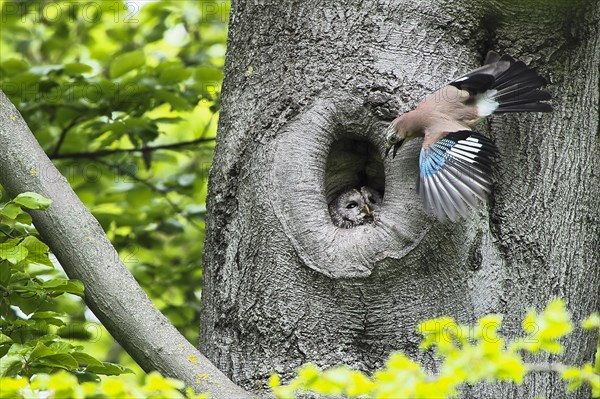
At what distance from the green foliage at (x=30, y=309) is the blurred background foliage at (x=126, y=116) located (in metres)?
0.07

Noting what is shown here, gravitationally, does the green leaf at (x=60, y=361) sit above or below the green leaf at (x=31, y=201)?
below

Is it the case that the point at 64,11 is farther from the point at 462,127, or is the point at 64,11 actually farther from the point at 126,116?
the point at 462,127

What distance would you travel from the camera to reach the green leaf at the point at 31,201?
189cm

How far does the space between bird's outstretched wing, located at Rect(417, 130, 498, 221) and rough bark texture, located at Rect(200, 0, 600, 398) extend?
54 millimetres

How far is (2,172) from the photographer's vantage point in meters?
2.03

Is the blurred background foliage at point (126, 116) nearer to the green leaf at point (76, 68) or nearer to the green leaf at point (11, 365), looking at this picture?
the green leaf at point (76, 68)

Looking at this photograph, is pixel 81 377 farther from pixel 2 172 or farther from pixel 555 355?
pixel 555 355

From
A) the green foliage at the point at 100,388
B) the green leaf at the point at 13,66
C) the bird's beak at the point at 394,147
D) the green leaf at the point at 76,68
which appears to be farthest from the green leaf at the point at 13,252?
the green leaf at the point at 13,66

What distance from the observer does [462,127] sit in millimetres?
2199

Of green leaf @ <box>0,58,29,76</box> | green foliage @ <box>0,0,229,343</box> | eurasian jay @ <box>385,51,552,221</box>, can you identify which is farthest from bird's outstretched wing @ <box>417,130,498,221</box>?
green leaf @ <box>0,58,29,76</box>

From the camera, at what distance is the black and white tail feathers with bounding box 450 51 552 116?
2105mm

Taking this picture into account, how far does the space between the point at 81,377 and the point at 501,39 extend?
1.65 metres

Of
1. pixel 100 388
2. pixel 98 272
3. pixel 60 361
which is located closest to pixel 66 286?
pixel 98 272

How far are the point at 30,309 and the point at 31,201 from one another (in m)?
0.42
